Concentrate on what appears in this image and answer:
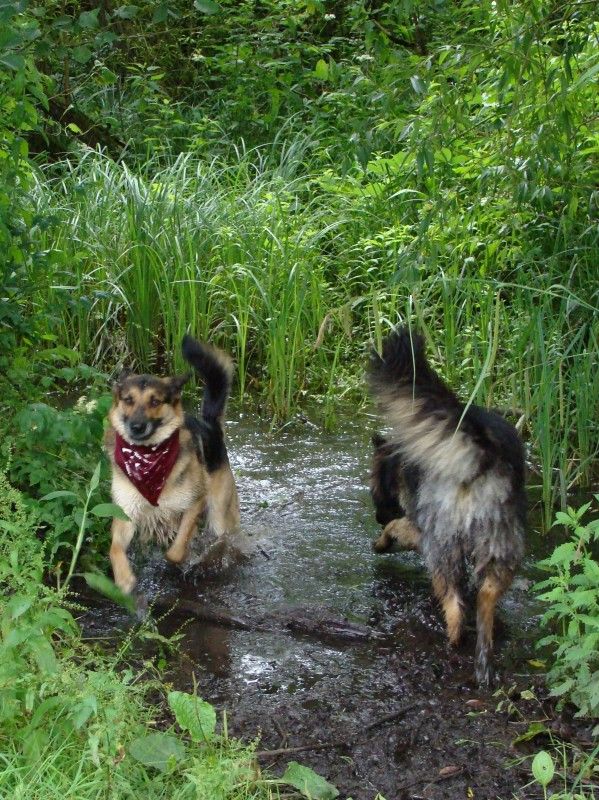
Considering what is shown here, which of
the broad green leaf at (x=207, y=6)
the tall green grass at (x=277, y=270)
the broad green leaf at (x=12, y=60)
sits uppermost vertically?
the broad green leaf at (x=207, y=6)

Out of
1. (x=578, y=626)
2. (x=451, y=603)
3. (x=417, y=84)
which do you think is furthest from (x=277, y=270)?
(x=578, y=626)

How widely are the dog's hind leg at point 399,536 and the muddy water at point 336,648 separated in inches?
4.3

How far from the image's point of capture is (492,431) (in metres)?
4.07

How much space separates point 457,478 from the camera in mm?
4023

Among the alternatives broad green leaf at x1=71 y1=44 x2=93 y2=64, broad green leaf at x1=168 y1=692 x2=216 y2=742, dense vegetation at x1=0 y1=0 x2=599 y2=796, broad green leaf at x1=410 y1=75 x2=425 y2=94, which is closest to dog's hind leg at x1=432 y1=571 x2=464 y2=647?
dense vegetation at x1=0 y1=0 x2=599 y2=796

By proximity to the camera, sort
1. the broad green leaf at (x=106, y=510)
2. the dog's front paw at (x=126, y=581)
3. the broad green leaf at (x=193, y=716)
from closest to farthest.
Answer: the broad green leaf at (x=193, y=716), the broad green leaf at (x=106, y=510), the dog's front paw at (x=126, y=581)

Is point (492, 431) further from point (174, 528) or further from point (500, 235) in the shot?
point (500, 235)

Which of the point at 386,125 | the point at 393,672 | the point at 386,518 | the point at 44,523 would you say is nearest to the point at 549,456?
the point at 386,518

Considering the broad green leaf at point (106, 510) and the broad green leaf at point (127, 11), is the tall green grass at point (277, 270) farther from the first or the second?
the broad green leaf at point (106, 510)

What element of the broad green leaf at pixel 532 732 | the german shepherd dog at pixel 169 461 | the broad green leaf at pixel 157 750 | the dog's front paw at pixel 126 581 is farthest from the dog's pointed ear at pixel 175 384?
the broad green leaf at pixel 532 732

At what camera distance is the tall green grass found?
21.6ft

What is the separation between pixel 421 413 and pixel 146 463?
160cm

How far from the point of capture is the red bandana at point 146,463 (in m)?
4.95

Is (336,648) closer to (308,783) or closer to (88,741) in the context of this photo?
(308,783)
